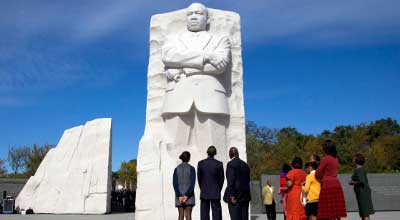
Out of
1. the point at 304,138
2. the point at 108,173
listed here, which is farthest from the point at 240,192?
the point at 304,138

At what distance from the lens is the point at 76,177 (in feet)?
47.7

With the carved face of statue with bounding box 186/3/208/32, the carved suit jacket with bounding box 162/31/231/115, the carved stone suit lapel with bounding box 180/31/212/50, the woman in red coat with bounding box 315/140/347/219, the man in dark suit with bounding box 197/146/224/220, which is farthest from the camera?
the carved face of statue with bounding box 186/3/208/32

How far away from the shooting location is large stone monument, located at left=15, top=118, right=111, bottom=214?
46.3 ft

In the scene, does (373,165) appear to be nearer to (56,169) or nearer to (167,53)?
(56,169)

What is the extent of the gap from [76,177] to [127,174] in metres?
39.9

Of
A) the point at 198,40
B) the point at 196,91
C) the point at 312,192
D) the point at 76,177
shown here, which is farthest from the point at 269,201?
the point at 76,177

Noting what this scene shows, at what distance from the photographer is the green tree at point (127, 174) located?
51000 millimetres

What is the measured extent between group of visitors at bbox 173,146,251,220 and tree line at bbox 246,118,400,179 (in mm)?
15882

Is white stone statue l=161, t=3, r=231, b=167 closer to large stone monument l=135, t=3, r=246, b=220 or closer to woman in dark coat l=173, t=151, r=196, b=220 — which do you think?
large stone monument l=135, t=3, r=246, b=220

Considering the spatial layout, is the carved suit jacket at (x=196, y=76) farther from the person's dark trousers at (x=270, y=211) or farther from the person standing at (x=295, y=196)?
the person standing at (x=295, y=196)

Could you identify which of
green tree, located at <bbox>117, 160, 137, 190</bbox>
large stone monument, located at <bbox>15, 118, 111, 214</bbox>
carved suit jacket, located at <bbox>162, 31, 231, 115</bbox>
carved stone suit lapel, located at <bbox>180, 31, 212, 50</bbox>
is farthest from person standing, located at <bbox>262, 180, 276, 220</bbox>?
green tree, located at <bbox>117, 160, 137, 190</bbox>

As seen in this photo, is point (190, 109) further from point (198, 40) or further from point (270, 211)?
point (270, 211)

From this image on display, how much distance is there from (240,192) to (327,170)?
119cm

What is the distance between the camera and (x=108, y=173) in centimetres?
1418
